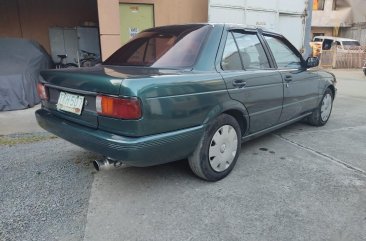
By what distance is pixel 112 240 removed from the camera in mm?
2258

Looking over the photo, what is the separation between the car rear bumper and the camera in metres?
2.36

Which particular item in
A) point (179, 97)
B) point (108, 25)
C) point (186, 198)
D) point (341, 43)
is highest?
point (108, 25)

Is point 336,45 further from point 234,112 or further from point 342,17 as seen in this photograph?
point 234,112

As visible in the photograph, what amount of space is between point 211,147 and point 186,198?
1.80ft

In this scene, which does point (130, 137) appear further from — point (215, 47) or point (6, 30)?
point (6, 30)

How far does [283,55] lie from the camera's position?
13.6 feet

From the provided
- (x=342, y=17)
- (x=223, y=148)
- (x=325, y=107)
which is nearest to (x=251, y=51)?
(x=223, y=148)

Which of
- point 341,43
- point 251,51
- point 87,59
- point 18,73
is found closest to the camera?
point 251,51

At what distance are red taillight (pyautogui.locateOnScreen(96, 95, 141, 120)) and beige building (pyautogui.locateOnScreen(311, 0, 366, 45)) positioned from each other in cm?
2677

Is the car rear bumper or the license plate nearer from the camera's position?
the car rear bumper

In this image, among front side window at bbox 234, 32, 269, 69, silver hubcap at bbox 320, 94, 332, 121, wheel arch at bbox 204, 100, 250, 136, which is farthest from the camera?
silver hubcap at bbox 320, 94, 332, 121

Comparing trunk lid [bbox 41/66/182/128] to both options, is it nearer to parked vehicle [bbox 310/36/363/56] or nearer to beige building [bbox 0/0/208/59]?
beige building [bbox 0/0/208/59]

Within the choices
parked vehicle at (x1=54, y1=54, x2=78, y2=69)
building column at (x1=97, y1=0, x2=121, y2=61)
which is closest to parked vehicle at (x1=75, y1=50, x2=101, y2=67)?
parked vehicle at (x1=54, y1=54, x2=78, y2=69)

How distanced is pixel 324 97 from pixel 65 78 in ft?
13.4
